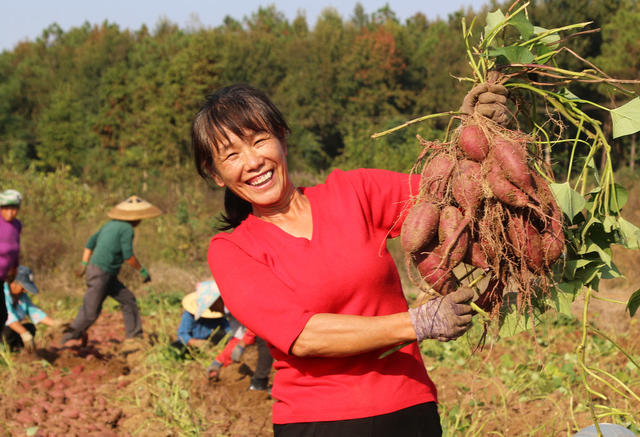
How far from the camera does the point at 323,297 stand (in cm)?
169

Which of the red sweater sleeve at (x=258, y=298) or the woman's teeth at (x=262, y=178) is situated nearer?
the red sweater sleeve at (x=258, y=298)

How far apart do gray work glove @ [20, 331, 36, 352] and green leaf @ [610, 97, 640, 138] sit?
519 centimetres

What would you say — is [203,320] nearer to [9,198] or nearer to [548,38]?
[9,198]

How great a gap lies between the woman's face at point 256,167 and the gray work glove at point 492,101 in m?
0.61

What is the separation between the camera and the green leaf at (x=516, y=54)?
Answer: 163 centimetres

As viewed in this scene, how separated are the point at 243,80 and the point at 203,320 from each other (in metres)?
28.6

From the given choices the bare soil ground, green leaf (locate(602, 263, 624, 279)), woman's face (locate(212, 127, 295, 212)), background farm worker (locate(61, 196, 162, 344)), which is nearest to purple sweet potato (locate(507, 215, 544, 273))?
green leaf (locate(602, 263, 624, 279))

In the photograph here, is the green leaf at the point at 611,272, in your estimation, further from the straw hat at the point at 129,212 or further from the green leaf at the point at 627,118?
the straw hat at the point at 129,212

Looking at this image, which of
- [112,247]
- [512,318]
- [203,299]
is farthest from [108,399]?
[512,318]

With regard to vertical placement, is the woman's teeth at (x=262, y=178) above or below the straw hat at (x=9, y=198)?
Answer: above

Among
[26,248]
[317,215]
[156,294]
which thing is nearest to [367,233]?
[317,215]

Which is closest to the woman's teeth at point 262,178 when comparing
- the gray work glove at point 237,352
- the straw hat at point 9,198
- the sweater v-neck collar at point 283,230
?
the sweater v-neck collar at point 283,230

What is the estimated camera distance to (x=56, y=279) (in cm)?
911

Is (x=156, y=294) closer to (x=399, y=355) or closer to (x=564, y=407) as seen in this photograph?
(x=564, y=407)
